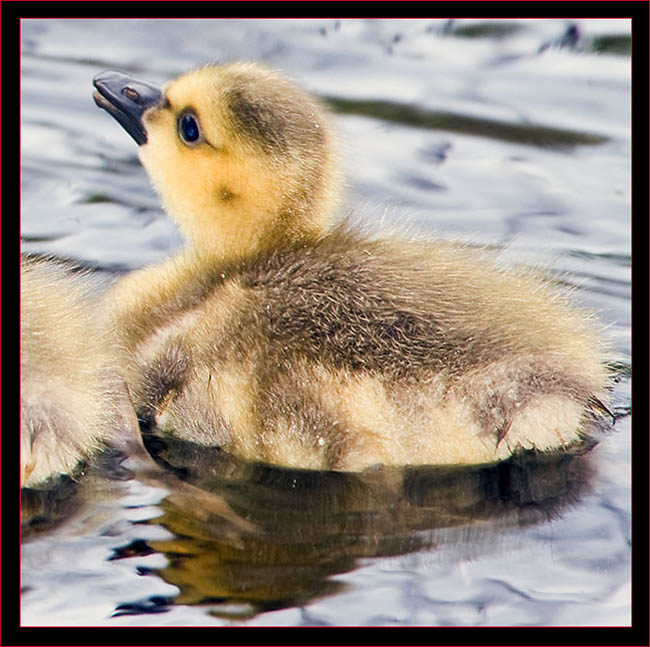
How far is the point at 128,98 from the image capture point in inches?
152

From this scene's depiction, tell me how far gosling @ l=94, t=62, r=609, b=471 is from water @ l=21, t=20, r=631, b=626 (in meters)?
0.08

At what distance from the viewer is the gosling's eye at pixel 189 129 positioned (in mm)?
3668

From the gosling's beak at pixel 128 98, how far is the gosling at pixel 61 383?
1.61ft

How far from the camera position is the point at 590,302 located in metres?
4.14

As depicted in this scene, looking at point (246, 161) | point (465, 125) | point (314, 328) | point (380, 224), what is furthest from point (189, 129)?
point (465, 125)

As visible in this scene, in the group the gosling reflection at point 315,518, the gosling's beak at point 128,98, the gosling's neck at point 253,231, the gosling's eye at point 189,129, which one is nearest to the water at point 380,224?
the gosling reflection at point 315,518

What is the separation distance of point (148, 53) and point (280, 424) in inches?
100

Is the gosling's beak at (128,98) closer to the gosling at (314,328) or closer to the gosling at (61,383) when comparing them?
the gosling at (314,328)

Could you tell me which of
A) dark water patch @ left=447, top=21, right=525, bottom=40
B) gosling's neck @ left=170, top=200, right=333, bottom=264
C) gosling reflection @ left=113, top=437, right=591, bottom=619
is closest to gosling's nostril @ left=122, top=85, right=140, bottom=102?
gosling's neck @ left=170, top=200, right=333, bottom=264

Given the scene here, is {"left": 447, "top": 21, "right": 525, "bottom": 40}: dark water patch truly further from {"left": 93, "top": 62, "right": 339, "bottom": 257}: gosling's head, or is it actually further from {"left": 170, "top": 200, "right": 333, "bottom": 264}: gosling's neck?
{"left": 170, "top": 200, "right": 333, "bottom": 264}: gosling's neck

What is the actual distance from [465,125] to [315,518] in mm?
2304

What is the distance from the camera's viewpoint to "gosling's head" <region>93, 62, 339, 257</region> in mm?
3535

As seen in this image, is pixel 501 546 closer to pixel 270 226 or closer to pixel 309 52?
pixel 270 226

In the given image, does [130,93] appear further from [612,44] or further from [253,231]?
[612,44]
